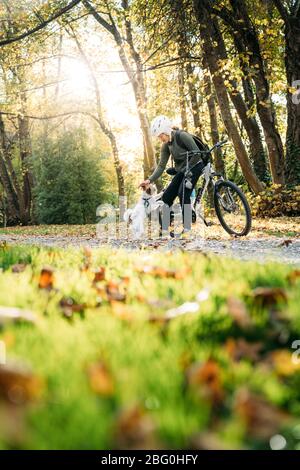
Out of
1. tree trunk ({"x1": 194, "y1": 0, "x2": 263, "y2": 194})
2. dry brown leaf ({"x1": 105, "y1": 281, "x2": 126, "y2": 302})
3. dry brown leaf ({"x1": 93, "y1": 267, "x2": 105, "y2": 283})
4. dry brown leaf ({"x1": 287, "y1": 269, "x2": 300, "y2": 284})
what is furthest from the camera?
tree trunk ({"x1": 194, "y1": 0, "x2": 263, "y2": 194})

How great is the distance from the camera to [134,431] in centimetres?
153

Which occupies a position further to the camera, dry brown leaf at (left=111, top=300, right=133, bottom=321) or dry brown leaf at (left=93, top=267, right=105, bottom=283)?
dry brown leaf at (left=93, top=267, right=105, bottom=283)

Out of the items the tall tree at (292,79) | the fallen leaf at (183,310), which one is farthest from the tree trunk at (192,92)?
the fallen leaf at (183,310)

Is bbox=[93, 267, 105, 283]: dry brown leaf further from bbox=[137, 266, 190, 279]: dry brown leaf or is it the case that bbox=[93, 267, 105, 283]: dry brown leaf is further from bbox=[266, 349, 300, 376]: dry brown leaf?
bbox=[266, 349, 300, 376]: dry brown leaf

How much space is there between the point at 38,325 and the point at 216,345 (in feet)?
2.56

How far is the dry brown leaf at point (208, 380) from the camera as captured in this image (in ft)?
5.94

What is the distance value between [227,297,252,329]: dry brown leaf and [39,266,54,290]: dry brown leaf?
3.74 feet

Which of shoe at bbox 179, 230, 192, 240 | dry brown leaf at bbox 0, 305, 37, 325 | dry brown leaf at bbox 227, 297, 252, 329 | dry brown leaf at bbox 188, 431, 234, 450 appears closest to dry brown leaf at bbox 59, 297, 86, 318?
dry brown leaf at bbox 0, 305, 37, 325

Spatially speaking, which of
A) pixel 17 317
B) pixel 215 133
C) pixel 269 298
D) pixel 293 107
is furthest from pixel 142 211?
pixel 215 133

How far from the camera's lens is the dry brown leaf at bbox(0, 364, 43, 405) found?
1564 mm

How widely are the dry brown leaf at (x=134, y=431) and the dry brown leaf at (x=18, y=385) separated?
27 centimetres

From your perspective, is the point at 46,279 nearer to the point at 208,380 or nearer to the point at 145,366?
the point at 145,366

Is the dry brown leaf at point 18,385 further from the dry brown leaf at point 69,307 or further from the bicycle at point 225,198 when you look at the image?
the bicycle at point 225,198

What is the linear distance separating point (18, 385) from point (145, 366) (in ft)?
1.74
